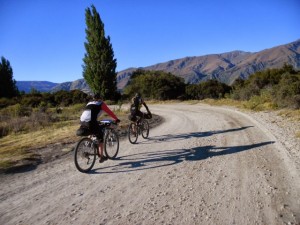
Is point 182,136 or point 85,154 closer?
point 85,154

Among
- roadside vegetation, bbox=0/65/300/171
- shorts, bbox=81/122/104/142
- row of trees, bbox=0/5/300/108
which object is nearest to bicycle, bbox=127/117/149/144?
roadside vegetation, bbox=0/65/300/171

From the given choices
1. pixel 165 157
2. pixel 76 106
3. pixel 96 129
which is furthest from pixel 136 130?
pixel 76 106

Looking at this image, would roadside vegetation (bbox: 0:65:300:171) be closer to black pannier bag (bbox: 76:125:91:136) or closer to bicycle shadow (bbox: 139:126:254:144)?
black pannier bag (bbox: 76:125:91:136)

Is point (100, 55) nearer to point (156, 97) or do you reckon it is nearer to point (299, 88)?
point (156, 97)

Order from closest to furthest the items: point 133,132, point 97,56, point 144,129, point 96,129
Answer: point 96,129
point 133,132
point 144,129
point 97,56

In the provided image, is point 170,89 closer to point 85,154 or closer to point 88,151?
point 88,151

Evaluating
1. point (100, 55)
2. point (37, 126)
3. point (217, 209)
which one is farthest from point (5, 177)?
point (100, 55)

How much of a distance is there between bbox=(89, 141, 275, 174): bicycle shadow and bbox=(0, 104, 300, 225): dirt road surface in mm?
28

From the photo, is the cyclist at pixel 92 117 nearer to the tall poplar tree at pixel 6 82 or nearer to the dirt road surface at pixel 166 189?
the dirt road surface at pixel 166 189

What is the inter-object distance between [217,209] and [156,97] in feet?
131

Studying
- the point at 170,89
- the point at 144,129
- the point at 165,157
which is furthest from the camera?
the point at 170,89

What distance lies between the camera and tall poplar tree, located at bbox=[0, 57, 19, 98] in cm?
5812

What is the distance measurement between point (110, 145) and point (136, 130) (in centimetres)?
264

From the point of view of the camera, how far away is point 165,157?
818 centimetres
